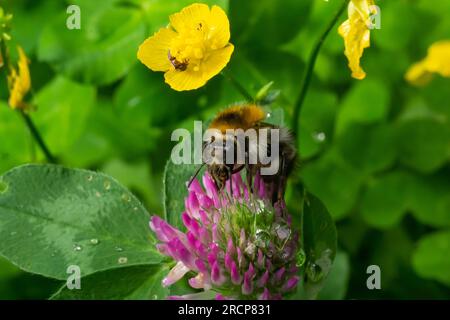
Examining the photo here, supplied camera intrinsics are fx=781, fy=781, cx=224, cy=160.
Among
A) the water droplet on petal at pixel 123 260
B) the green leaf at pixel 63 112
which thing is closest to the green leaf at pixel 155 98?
the green leaf at pixel 63 112

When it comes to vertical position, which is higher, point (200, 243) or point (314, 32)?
point (314, 32)

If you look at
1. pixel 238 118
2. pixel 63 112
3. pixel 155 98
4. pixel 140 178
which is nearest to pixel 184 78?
pixel 238 118

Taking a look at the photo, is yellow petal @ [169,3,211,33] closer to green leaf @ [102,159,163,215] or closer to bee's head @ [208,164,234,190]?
bee's head @ [208,164,234,190]

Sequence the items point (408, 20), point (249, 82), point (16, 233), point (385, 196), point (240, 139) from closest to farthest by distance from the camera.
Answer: point (240, 139)
point (16, 233)
point (249, 82)
point (385, 196)
point (408, 20)

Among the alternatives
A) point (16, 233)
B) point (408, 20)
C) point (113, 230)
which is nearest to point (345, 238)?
point (408, 20)
